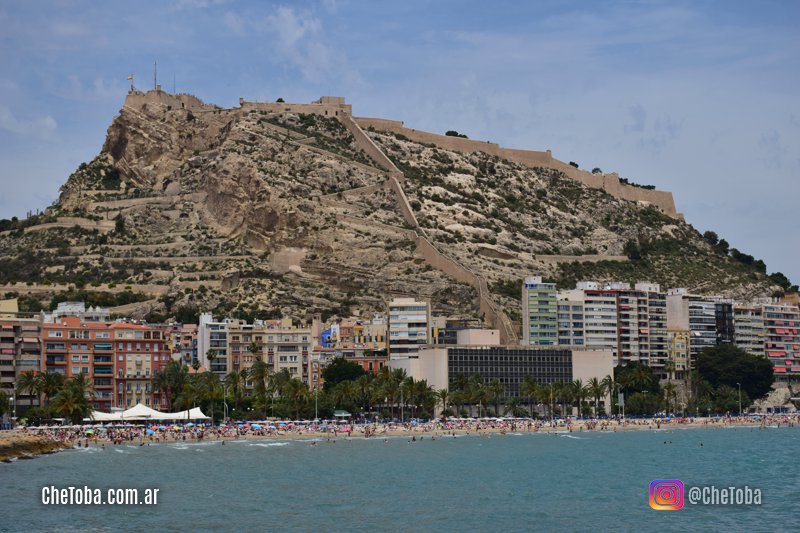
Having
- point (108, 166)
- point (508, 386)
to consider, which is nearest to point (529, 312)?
point (508, 386)

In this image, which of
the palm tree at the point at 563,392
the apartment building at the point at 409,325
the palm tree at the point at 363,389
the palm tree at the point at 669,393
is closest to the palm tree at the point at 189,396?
the palm tree at the point at 363,389

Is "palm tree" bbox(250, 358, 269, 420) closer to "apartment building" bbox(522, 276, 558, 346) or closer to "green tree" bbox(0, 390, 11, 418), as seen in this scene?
"green tree" bbox(0, 390, 11, 418)

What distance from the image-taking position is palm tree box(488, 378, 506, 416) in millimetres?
129375

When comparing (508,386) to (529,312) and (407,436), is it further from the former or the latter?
(407,436)

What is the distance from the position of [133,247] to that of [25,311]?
20.8 m

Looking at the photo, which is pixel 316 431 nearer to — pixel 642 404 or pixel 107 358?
pixel 107 358

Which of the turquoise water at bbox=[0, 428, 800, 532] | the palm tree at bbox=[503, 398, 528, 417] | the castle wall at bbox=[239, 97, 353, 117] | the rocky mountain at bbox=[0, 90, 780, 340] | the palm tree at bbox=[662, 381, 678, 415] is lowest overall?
the turquoise water at bbox=[0, 428, 800, 532]

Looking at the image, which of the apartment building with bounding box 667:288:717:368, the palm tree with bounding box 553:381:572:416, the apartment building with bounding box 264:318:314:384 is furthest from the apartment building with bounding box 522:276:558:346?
the apartment building with bounding box 264:318:314:384

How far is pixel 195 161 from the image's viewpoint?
169500 millimetres

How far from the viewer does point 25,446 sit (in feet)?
299

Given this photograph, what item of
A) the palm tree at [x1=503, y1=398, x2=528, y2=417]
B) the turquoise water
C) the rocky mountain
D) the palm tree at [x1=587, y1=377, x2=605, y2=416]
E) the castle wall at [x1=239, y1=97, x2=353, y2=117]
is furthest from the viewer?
the castle wall at [x1=239, y1=97, x2=353, y2=117]

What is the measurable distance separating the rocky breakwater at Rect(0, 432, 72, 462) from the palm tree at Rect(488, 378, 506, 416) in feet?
142

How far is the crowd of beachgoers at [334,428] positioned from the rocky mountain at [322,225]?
17.6m

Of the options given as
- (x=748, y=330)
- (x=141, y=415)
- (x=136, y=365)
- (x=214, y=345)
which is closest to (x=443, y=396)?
(x=214, y=345)
